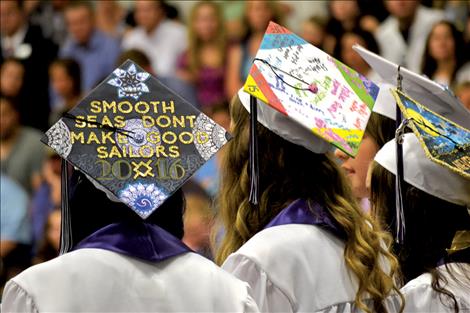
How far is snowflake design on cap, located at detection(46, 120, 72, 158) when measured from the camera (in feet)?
11.8

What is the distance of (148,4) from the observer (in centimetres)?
1055

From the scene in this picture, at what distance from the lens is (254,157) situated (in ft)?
13.6

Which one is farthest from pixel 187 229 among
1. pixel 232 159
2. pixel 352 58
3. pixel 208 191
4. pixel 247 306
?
pixel 247 306

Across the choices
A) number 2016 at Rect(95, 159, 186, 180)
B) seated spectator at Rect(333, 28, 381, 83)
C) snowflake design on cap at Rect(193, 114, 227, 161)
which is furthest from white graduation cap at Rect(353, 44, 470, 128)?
seated spectator at Rect(333, 28, 381, 83)

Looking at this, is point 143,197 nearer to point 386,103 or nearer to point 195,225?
point 386,103

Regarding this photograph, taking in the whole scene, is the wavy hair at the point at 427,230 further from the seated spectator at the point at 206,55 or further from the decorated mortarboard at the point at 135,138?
the seated spectator at the point at 206,55

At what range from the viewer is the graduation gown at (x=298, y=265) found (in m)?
3.94

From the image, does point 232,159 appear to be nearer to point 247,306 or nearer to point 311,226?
point 311,226

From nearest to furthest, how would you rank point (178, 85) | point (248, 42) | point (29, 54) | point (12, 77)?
point (248, 42) → point (178, 85) → point (12, 77) → point (29, 54)

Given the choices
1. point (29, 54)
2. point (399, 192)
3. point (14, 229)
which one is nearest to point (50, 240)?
point (14, 229)

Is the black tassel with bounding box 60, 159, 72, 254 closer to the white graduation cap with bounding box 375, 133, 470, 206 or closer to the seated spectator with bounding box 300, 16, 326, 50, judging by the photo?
the white graduation cap with bounding box 375, 133, 470, 206

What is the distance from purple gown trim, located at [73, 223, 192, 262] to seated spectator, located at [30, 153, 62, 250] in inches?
229

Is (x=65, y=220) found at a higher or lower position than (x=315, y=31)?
higher

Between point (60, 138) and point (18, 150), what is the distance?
6349mm
